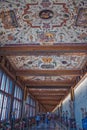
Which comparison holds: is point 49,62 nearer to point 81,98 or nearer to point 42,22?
point 81,98

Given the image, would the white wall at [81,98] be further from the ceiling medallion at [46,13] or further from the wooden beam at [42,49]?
the ceiling medallion at [46,13]

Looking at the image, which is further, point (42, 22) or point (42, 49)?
point (42, 49)

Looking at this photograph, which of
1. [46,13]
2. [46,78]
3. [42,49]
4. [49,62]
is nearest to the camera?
[46,13]

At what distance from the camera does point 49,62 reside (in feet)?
31.2

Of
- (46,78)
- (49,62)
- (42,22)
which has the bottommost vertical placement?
(46,78)

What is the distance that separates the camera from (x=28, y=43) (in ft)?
23.5

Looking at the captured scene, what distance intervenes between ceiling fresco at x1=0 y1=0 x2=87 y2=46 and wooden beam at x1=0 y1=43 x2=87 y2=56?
0.23 m

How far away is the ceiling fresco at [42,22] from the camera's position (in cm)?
499

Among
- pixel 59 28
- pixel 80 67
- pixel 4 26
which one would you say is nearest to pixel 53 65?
pixel 80 67

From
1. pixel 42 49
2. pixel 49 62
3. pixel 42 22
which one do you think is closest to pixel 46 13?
pixel 42 22

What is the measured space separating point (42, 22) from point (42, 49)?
1.71 meters

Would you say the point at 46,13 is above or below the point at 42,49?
above

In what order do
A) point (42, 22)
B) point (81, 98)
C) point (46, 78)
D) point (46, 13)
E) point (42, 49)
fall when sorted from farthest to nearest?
1. point (46, 78)
2. point (81, 98)
3. point (42, 49)
4. point (42, 22)
5. point (46, 13)

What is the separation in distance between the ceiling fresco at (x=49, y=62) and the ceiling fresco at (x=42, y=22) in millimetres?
1780
